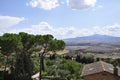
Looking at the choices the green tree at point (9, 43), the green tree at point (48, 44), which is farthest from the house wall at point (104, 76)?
the green tree at point (48, 44)

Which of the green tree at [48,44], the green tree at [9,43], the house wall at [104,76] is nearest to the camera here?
the house wall at [104,76]

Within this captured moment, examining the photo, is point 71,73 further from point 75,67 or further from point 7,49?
point 7,49

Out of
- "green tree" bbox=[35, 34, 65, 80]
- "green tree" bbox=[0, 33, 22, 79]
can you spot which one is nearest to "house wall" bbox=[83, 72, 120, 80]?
"green tree" bbox=[0, 33, 22, 79]

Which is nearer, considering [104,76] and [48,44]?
[104,76]

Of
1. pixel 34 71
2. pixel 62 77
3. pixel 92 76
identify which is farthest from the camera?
pixel 34 71

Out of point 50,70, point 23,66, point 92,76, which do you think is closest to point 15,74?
point 23,66

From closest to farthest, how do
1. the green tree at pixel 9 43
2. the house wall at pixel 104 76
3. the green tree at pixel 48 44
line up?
the house wall at pixel 104 76 → the green tree at pixel 9 43 → the green tree at pixel 48 44

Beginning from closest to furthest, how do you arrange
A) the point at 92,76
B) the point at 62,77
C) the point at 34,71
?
the point at 92,76
the point at 62,77
the point at 34,71

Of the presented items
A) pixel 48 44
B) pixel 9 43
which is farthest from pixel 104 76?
pixel 48 44

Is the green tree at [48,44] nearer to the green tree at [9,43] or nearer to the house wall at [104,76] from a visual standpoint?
the green tree at [9,43]

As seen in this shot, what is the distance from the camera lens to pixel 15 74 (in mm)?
58812

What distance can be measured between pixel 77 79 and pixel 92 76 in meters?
17.5

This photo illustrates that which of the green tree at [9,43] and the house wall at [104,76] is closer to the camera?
the house wall at [104,76]

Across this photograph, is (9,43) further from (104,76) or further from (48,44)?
(104,76)
